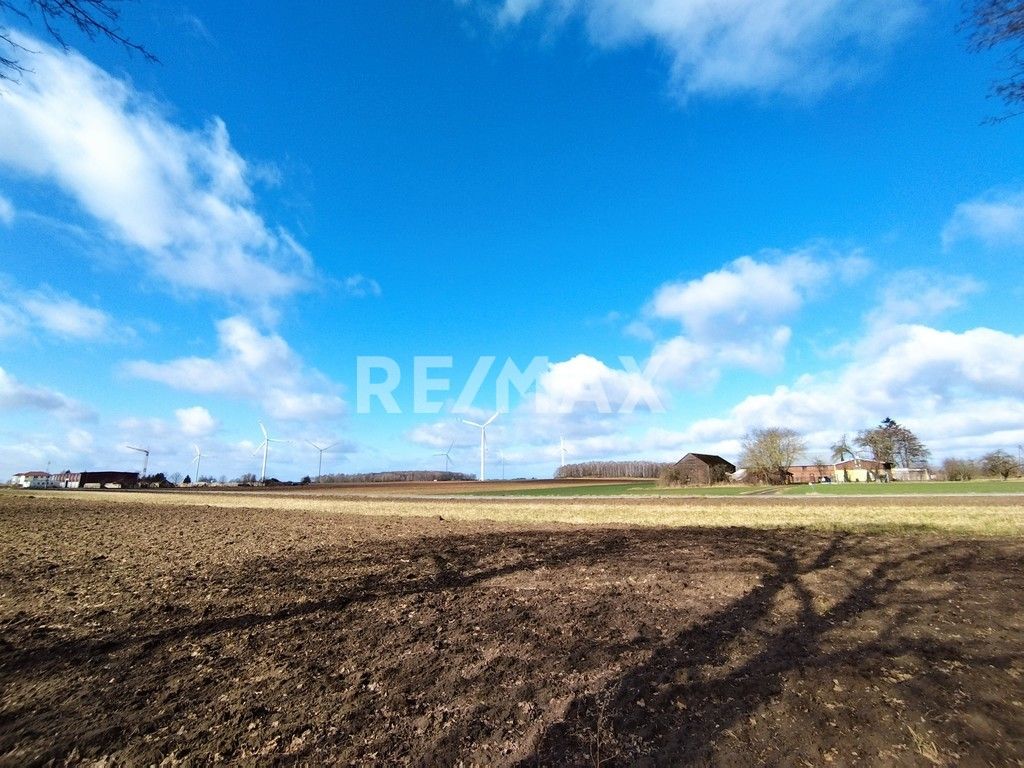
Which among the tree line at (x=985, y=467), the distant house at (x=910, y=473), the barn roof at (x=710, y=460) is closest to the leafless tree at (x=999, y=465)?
the tree line at (x=985, y=467)

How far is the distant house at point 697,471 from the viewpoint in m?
102

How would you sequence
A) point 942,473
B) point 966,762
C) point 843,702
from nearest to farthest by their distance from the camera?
1. point 966,762
2. point 843,702
3. point 942,473

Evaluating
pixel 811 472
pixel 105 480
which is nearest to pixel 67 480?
pixel 105 480

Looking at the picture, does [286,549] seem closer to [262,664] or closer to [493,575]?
[493,575]

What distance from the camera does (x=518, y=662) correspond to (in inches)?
245

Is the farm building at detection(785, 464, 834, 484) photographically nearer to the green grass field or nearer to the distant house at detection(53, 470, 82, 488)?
the green grass field

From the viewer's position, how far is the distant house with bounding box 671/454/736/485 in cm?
10181

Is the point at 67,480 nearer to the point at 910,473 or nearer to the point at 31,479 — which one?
the point at 31,479

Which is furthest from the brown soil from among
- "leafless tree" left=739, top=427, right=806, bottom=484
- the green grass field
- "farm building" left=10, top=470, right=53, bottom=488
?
"farm building" left=10, top=470, right=53, bottom=488

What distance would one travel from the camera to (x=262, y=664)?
6273mm

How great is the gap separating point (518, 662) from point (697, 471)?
347ft

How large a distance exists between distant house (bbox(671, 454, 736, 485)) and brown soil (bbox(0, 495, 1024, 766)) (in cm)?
9436

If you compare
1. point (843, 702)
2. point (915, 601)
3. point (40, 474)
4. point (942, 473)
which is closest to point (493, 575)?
point (843, 702)

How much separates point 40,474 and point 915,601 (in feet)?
880
